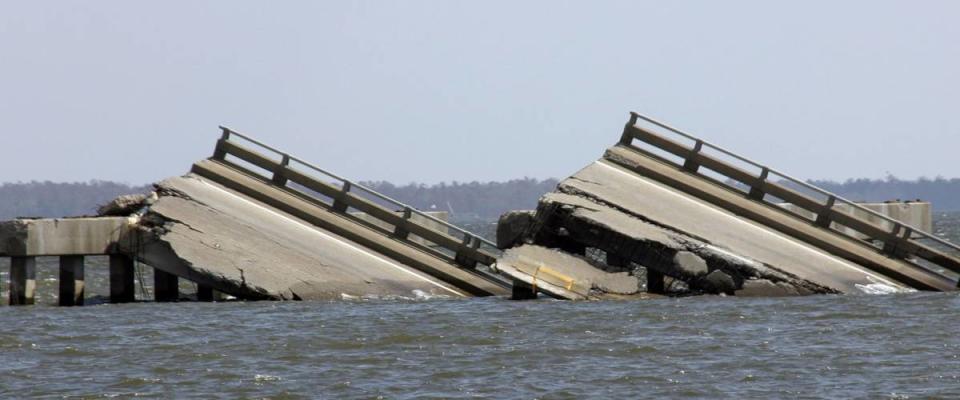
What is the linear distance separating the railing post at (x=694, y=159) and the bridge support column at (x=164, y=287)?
8.23 m

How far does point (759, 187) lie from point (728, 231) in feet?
8.13

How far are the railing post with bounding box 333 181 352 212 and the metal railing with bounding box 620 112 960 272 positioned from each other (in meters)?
4.57

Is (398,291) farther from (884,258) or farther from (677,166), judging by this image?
(884,258)

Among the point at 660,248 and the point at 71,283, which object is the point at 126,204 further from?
the point at 660,248

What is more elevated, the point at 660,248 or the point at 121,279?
the point at 660,248

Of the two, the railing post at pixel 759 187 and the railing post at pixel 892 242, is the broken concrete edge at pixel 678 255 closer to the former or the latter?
the railing post at pixel 892 242

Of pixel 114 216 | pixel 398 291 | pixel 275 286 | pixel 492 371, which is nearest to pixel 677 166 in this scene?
pixel 398 291

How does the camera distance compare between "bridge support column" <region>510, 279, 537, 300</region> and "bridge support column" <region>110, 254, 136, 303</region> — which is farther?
"bridge support column" <region>110, 254, 136, 303</region>

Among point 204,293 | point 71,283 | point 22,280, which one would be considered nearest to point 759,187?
point 204,293

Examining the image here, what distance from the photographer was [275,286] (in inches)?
926

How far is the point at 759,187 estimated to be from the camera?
84.3 feet

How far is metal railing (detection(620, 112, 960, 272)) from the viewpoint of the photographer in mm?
24031

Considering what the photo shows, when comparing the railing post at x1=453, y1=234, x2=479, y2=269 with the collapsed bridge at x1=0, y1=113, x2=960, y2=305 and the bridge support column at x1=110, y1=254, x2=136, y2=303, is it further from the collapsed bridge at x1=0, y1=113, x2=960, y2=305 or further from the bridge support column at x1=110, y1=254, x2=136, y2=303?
the bridge support column at x1=110, y1=254, x2=136, y2=303

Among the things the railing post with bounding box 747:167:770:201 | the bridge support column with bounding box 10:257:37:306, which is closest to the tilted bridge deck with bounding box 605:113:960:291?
the railing post with bounding box 747:167:770:201
